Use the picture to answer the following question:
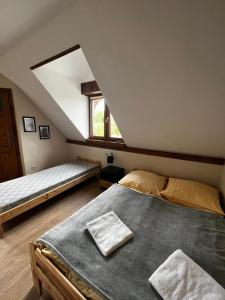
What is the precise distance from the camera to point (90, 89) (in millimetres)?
3236

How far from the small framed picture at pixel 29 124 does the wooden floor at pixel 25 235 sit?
1.61m

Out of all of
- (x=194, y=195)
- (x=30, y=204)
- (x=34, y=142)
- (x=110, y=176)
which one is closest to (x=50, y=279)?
(x=30, y=204)

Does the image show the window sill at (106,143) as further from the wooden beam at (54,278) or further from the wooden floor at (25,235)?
the wooden beam at (54,278)

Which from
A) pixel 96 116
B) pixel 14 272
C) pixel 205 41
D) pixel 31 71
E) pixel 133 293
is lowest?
pixel 14 272

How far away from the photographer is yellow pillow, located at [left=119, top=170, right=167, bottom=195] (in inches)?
88.8

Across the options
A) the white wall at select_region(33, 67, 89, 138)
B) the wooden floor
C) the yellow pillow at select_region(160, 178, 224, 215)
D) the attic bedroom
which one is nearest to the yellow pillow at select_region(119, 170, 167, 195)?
the attic bedroom

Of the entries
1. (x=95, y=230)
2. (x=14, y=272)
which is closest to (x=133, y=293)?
(x=95, y=230)

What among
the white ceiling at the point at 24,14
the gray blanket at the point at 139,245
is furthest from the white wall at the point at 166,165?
the white ceiling at the point at 24,14

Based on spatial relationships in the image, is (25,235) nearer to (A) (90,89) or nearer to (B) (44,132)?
(B) (44,132)

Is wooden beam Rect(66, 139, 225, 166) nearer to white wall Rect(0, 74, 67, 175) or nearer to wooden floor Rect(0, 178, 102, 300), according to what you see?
Answer: white wall Rect(0, 74, 67, 175)

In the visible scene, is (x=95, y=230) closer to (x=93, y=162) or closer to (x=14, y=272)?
(x=14, y=272)

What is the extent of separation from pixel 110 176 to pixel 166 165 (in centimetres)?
108

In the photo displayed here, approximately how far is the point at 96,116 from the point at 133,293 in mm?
3117

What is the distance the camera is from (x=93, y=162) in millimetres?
3674
